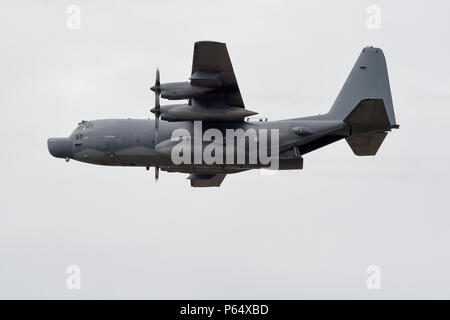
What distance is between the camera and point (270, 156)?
41.1 metres

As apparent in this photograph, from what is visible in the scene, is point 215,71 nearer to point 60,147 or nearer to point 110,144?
point 110,144

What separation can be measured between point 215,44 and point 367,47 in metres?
7.78

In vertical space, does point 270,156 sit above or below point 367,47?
below

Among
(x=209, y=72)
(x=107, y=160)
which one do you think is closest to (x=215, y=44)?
(x=209, y=72)

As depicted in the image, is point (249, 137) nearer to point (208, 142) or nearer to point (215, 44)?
point (208, 142)

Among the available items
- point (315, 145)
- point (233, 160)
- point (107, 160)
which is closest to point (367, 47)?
point (315, 145)

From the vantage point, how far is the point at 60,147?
142 feet

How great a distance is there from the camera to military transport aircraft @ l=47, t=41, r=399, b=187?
132 ft

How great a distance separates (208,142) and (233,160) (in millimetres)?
1156

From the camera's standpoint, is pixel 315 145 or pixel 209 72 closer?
pixel 209 72

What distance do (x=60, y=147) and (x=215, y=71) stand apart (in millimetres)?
7731

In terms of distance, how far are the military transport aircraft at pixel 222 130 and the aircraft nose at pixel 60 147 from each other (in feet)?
0.12

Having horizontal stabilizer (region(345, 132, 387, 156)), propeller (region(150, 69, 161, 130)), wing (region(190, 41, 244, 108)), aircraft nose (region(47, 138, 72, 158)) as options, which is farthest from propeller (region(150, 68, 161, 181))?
horizontal stabilizer (region(345, 132, 387, 156))

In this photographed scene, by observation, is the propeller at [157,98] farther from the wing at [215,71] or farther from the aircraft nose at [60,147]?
the aircraft nose at [60,147]
